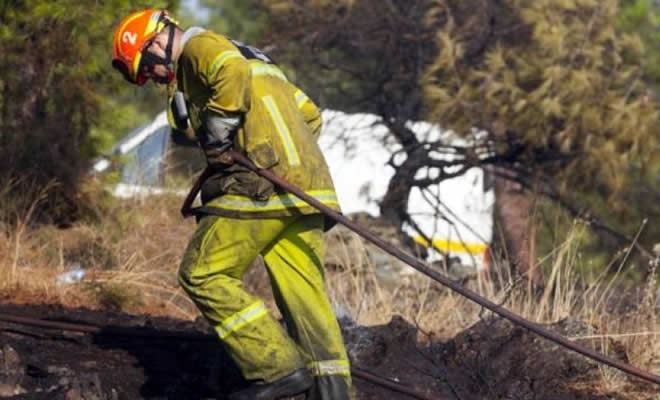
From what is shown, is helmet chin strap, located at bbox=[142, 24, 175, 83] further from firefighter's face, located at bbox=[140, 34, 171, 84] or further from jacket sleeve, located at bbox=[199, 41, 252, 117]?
jacket sleeve, located at bbox=[199, 41, 252, 117]

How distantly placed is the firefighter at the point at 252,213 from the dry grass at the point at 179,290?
62.2 inches

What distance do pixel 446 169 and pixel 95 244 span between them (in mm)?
4266

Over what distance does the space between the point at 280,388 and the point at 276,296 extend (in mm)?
434

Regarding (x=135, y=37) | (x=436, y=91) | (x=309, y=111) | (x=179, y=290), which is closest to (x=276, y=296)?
(x=309, y=111)

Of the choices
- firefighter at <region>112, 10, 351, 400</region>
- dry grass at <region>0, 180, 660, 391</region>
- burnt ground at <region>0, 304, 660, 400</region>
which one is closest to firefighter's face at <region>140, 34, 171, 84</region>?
firefighter at <region>112, 10, 351, 400</region>

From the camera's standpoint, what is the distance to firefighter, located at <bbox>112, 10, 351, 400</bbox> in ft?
17.1

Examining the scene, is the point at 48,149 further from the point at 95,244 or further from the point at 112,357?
the point at 112,357

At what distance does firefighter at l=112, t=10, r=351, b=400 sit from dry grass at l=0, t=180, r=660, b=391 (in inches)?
62.2

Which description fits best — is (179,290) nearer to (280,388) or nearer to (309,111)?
(309,111)

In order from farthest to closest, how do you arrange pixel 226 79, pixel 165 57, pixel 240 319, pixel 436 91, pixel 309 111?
pixel 436 91 → pixel 309 111 → pixel 165 57 → pixel 240 319 → pixel 226 79

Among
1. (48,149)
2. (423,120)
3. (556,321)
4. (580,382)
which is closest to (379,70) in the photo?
(423,120)

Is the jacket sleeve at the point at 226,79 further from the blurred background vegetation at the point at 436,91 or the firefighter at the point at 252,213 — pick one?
the blurred background vegetation at the point at 436,91

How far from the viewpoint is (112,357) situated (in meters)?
6.13

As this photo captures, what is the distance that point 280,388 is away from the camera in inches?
206
